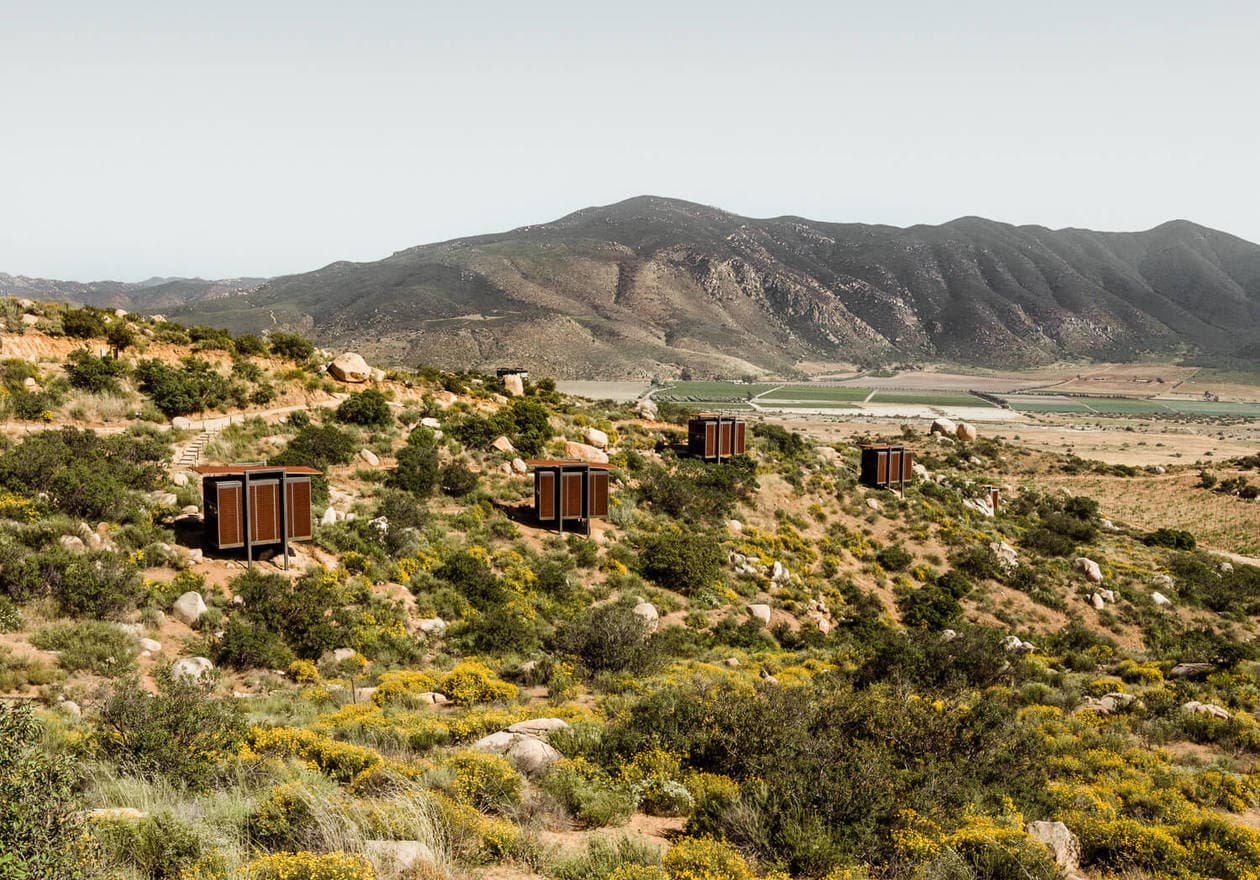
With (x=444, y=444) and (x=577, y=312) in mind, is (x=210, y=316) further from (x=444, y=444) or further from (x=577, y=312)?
(x=444, y=444)

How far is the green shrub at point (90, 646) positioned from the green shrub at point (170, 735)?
3.53m

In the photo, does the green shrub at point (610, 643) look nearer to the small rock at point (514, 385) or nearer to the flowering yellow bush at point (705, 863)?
the flowering yellow bush at point (705, 863)

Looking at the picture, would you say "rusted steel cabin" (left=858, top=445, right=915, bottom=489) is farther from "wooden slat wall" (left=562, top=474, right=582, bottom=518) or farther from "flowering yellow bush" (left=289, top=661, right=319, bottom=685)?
"flowering yellow bush" (left=289, top=661, right=319, bottom=685)

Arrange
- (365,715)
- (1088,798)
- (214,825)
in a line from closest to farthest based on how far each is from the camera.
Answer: (214,825)
(1088,798)
(365,715)

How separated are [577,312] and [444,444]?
484 feet

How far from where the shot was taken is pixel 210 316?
158875 millimetres

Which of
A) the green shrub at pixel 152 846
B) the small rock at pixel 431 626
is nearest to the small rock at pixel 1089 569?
the small rock at pixel 431 626

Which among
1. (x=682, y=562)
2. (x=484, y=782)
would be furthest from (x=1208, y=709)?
(x=682, y=562)

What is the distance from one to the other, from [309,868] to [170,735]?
13.1 ft

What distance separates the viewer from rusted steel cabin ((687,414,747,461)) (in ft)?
110

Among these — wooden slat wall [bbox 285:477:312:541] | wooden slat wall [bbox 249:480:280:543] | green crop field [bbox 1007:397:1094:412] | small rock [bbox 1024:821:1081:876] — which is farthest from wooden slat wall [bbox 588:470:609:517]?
green crop field [bbox 1007:397:1094:412]

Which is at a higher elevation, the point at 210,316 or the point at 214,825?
the point at 210,316

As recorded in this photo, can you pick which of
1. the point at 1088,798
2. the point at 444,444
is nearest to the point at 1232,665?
the point at 1088,798

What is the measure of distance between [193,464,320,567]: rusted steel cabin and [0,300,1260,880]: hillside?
0.73m
